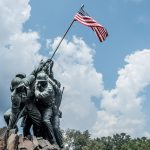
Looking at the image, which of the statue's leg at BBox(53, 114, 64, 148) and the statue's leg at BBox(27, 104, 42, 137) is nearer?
the statue's leg at BBox(27, 104, 42, 137)

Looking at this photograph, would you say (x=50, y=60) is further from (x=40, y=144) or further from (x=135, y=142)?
(x=135, y=142)

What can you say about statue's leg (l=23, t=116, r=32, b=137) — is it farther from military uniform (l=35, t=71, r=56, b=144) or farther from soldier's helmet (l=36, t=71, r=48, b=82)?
soldier's helmet (l=36, t=71, r=48, b=82)

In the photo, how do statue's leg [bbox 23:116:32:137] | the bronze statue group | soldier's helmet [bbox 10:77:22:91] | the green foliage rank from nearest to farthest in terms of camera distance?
the bronze statue group < soldier's helmet [bbox 10:77:22:91] < statue's leg [bbox 23:116:32:137] < the green foliage

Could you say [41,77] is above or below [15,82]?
above

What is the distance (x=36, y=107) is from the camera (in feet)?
48.3

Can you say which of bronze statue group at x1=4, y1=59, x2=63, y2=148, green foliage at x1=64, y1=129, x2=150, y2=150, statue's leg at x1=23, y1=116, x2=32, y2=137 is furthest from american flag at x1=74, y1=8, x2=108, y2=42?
green foliage at x1=64, y1=129, x2=150, y2=150

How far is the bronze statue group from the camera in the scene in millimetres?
14234

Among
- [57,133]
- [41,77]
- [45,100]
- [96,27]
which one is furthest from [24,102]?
[96,27]

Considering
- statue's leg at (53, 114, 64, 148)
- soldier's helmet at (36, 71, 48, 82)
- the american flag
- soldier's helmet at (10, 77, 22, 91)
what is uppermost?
the american flag

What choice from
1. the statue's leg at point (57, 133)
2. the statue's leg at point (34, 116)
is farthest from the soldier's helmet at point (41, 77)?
the statue's leg at point (57, 133)

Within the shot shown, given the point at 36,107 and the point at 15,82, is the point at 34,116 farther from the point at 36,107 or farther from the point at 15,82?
the point at 15,82

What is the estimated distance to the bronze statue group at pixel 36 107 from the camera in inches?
560

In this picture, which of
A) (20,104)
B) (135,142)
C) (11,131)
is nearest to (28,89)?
(20,104)

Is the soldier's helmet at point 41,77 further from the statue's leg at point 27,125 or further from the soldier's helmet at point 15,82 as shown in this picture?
the statue's leg at point 27,125
